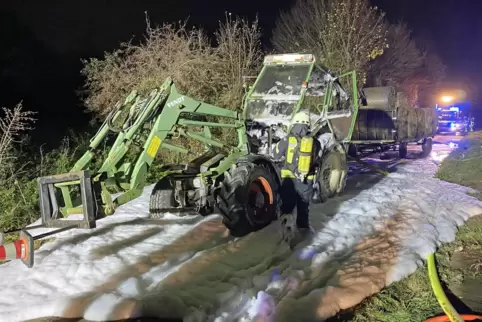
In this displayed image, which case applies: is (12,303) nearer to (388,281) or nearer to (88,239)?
(88,239)

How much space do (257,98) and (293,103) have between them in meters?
0.72

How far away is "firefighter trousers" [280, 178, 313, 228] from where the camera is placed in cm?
672

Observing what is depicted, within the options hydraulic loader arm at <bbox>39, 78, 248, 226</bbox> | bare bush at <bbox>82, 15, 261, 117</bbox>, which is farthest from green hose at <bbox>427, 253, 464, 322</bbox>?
bare bush at <bbox>82, 15, 261, 117</bbox>

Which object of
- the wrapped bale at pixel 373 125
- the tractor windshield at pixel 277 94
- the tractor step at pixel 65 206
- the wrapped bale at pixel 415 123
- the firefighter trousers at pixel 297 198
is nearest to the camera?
the tractor step at pixel 65 206

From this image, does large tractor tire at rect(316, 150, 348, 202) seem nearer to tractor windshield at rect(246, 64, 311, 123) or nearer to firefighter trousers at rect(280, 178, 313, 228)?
tractor windshield at rect(246, 64, 311, 123)

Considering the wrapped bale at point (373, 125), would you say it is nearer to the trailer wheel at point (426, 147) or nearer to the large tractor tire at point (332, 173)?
the large tractor tire at point (332, 173)

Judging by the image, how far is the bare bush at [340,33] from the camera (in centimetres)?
2011

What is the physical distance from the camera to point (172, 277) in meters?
5.05

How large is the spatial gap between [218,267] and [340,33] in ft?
55.9

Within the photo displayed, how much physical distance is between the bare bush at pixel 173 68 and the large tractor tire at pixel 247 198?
671cm

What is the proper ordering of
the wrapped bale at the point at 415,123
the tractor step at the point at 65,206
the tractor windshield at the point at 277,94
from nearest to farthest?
the tractor step at the point at 65,206, the tractor windshield at the point at 277,94, the wrapped bale at the point at 415,123

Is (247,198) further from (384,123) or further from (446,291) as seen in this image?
(384,123)

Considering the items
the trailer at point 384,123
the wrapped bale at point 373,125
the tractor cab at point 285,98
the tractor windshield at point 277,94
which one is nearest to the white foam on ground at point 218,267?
the tractor cab at point 285,98

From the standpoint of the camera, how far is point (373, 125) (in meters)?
12.8
